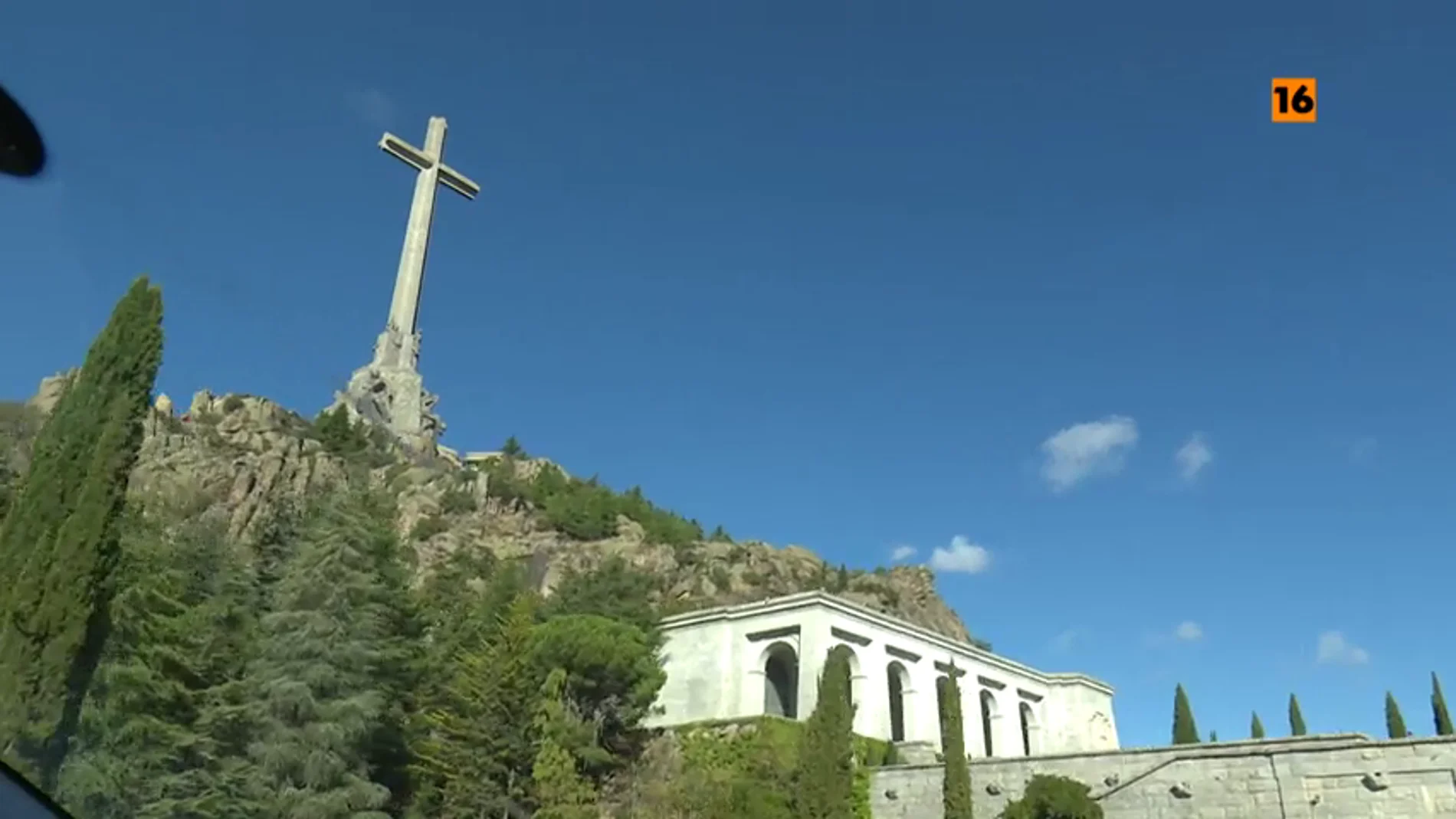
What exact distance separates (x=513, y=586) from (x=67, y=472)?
57.2ft

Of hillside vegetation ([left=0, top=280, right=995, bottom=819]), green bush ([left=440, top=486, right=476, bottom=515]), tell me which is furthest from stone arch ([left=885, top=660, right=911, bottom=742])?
green bush ([left=440, top=486, right=476, bottom=515])

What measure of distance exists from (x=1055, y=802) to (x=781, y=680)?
11.1 m

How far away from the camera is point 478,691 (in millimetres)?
26188

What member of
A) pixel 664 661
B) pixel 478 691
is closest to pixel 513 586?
pixel 664 661

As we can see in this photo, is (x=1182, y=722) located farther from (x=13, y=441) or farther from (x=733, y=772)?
(x=13, y=441)

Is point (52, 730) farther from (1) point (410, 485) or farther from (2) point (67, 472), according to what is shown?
(1) point (410, 485)

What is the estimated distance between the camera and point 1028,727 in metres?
36.4

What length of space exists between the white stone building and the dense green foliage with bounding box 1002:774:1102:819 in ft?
18.4

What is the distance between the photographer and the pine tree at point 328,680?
20.5 meters

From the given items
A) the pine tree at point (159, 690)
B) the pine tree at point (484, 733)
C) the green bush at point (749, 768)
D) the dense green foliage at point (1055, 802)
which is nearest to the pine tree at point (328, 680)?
the pine tree at point (159, 690)

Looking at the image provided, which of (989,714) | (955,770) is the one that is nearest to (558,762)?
(955,770)

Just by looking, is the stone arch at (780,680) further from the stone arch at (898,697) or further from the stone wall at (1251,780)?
the stone wall at (1251,780)

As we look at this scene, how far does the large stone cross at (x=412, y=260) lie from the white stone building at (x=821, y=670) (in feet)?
96.9

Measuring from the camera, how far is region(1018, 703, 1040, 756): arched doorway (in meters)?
36.1
